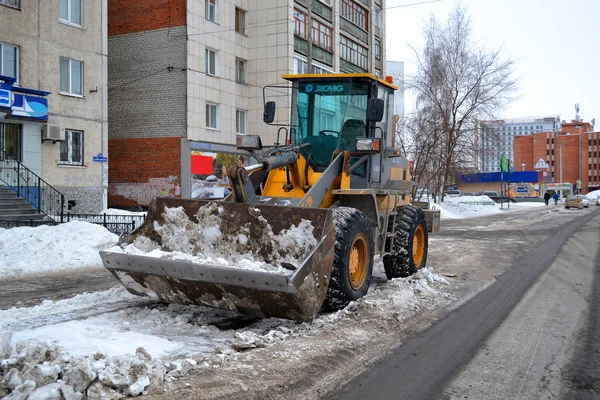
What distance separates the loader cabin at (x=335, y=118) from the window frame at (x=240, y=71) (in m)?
21.8

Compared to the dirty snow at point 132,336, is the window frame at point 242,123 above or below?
above

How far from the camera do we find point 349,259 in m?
6.71

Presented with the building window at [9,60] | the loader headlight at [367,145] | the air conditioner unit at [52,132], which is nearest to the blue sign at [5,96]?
the building window at [9,60]

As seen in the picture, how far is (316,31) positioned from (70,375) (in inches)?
1285

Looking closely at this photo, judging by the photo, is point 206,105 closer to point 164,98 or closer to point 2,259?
point 164,98

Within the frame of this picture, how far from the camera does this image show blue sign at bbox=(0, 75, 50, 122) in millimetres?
17862

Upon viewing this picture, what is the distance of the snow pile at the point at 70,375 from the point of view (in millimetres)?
3857

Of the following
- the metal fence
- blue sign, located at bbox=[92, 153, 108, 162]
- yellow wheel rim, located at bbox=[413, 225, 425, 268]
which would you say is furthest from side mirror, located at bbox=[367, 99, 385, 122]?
→ blue sign, located at bbox=[92, 153, 108, 162]

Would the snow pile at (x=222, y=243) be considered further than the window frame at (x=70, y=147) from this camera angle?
No

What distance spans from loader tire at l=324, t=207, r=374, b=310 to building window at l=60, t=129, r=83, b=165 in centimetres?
1700

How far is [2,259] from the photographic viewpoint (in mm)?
11133

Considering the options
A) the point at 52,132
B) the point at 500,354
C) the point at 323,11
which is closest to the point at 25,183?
the point at 52,132

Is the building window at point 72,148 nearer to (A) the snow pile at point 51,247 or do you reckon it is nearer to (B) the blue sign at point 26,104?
(B) the blue sign at point 26,104

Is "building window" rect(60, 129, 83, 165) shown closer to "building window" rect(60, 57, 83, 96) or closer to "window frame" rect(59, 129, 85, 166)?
"window frame" rect(59, 129, 85, 166)
